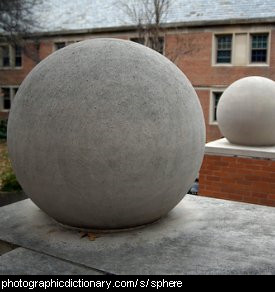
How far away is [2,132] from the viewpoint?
94.5 feet

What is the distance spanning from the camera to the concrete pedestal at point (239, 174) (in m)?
8.82

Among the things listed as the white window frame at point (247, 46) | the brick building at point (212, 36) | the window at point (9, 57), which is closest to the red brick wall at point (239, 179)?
the brick building at point (212, 36)

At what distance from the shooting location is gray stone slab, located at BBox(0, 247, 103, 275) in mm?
3949

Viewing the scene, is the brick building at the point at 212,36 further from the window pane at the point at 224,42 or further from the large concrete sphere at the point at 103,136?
the large concrete sphere at the point at 103,136

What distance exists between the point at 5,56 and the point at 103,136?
1329 inches

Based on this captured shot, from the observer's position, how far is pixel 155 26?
2520 cm

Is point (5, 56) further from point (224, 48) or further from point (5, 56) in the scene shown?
point (224, 48)

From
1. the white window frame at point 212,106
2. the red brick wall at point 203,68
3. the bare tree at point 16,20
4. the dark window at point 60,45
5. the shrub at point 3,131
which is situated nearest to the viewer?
the bare tree at point 16,20

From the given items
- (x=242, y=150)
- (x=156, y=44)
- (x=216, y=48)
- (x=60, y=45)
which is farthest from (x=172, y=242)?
(x=60, y=45)

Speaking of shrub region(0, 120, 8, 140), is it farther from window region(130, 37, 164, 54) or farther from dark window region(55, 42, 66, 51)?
window region(130, 37, 164, 54)

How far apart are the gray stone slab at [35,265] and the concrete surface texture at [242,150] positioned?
5.84m

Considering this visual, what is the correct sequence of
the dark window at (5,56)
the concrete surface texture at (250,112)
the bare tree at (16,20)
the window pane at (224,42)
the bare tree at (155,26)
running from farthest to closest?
the dark window at (5,56), the window pane at (224,42), the bare tree at (155,26), the bare tree at (16,20), the concrete surface texture at (250,112)
